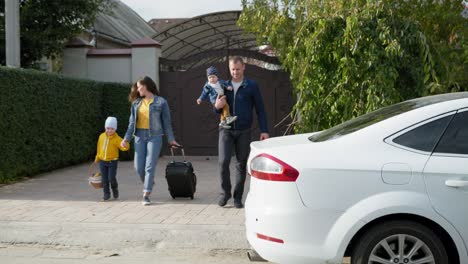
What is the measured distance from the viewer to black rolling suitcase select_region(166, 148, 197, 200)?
25.8 feet

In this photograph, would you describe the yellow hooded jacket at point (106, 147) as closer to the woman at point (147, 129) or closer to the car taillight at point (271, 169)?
the woman at point (147, 129)

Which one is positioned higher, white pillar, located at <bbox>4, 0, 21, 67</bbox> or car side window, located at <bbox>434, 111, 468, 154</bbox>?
white pillar, located at <bbox>4, 0, 21, 67</bbox>

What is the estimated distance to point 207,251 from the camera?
6.13 metres

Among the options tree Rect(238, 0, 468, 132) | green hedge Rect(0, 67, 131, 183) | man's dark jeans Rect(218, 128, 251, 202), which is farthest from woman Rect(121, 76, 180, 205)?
green hedge Rect(0, 67, 131, 183)

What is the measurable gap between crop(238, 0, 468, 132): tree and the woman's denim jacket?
1749 mm

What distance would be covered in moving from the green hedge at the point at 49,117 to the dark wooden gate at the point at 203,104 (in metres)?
1.25

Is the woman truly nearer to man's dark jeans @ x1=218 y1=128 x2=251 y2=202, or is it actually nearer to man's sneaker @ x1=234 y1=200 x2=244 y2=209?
man's dark jeans @ x1=218 y1=128 x2=251 y2=202

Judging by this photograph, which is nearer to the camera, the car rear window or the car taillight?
the car taillight

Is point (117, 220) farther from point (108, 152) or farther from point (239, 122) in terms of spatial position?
point (239, 122)

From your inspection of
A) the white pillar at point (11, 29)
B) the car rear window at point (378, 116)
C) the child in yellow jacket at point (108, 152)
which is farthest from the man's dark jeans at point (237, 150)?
the white pillar at point (11, 29)

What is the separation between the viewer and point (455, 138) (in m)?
4.37

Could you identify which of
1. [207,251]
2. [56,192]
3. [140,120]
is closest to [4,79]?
[56,192]

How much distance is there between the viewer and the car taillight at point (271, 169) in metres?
4.34

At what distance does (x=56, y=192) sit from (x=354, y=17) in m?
5.18
